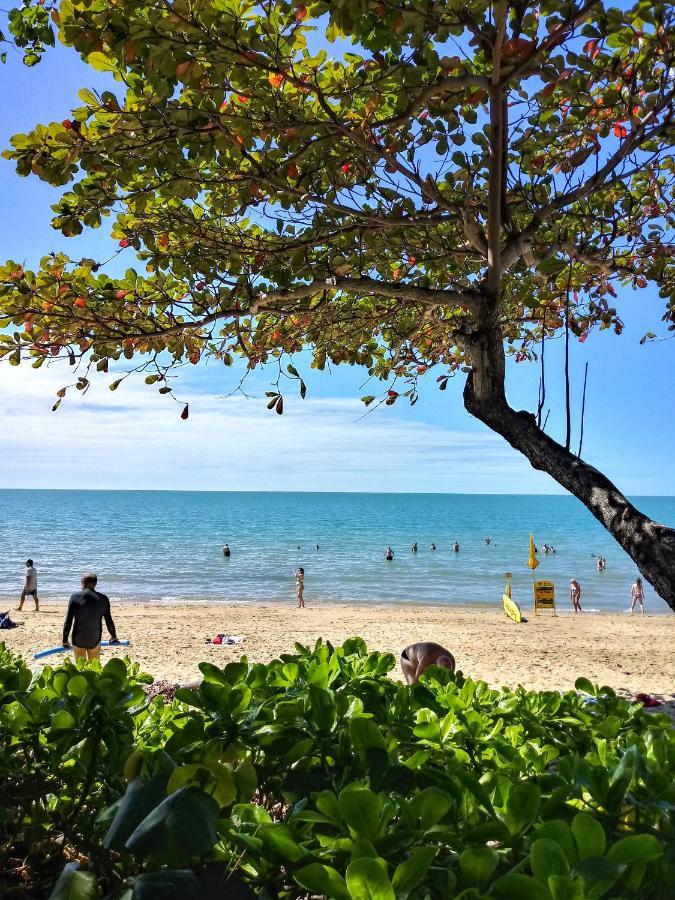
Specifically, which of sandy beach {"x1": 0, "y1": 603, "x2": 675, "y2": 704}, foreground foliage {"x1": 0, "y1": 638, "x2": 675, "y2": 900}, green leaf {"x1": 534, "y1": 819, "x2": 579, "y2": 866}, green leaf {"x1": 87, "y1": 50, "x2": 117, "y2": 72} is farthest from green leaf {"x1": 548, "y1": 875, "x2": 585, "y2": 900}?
sandy beach {"x1": 0, "y1": 603, "x2": 675, "y2": 704}

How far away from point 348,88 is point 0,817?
149 inches

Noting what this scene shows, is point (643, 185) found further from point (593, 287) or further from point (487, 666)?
point (487, 666)

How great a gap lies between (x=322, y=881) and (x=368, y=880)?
0.26 feet

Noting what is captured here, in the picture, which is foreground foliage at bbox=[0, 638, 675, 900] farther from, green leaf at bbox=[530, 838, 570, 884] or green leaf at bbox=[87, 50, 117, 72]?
green leaf at bbox=[87, 50, 117, 72]

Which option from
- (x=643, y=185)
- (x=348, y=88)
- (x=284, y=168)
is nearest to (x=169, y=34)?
(x=284, y=168)

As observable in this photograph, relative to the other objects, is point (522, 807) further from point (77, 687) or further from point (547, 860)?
point (77, 687)

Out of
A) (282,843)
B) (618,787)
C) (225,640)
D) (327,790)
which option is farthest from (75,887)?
(225,640)

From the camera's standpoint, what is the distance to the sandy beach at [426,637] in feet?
43.9

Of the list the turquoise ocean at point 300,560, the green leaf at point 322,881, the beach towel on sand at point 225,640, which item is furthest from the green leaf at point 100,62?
the turquoise ocean at point 300,560

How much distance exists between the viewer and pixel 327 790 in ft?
4.08

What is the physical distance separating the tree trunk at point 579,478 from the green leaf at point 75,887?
7.02 feet

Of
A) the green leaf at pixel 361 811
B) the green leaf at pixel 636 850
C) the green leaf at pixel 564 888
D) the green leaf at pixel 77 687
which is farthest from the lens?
the green leaf at pixel 77 687

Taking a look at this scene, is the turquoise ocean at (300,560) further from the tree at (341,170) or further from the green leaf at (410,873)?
the green leaf at (410,873)

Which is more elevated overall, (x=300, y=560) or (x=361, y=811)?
(x=361, y=811)
